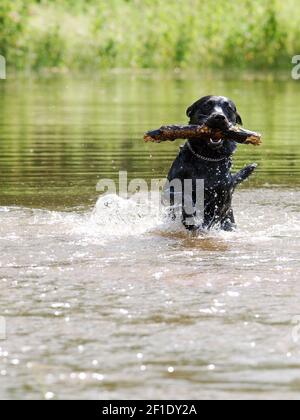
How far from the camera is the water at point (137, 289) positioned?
4.85 m

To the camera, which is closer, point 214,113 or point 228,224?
point 214,113

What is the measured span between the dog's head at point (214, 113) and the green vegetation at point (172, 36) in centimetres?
2426

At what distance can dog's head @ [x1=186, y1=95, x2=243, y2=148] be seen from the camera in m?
8.27

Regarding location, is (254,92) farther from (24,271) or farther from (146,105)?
(24,271)

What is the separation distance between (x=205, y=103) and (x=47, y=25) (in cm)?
2484

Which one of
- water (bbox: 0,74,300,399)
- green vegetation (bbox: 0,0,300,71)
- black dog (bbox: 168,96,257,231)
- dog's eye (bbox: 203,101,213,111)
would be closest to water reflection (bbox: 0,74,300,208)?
water (bbox: 0,74,300,399)

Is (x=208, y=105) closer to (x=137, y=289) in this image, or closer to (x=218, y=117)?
(x=218, y=117)

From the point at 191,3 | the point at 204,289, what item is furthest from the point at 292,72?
the point at 204,289

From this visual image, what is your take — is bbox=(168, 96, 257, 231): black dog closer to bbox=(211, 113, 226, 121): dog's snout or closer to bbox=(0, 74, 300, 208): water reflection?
bbox=(211, 113, 226, 121): dog's snout

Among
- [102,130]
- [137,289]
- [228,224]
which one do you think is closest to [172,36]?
[102,130]

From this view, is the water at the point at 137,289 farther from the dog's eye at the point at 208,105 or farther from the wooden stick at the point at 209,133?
the dog's eye at the point at 208,105

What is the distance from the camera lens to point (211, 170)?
8578 millimetres

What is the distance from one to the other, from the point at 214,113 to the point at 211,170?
0.49 metres

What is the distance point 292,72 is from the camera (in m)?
33.6
